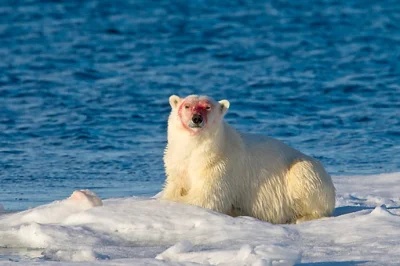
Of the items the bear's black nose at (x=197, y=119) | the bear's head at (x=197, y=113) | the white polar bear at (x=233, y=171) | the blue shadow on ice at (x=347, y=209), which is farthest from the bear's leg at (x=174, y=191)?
the blue shadow on ice at (x=347, y=209)

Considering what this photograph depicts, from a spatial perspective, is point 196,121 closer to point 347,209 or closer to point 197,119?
point 197,119

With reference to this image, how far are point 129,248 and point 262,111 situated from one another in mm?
9391

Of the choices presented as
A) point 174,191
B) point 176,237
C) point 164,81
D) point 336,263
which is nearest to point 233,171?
point 174,191

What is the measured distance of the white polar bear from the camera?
8062 mm

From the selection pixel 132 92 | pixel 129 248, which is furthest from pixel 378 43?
pixel 129 248

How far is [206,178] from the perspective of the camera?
8086mm

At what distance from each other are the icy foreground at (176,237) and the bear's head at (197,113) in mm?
597

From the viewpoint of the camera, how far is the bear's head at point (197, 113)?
795cm

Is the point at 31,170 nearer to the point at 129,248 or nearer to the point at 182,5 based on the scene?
the point at 129,248

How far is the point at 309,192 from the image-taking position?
328 inches

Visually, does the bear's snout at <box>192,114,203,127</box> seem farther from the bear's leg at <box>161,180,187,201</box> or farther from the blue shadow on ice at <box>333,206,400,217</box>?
the blue shadow on ice at <box>333,206,400,217</box>

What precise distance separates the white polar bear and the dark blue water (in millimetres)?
2309

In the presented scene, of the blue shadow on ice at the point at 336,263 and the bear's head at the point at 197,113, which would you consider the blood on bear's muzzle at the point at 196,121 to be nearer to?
the bear's head at the point at 197,113

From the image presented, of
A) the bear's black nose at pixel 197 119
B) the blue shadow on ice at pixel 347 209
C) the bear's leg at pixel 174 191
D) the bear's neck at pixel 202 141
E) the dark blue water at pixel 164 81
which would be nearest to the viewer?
the bear's black nose at pixel 197 119
